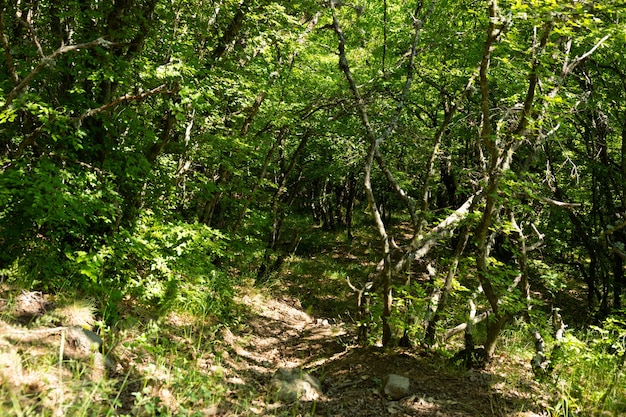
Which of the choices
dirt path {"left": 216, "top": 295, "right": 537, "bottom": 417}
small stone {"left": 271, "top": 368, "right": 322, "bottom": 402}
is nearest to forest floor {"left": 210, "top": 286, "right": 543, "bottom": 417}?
dirt path {"left": 216, "top": 295, "right": 537, "bottom": 417}

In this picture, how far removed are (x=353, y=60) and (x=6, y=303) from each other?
33.1 ft

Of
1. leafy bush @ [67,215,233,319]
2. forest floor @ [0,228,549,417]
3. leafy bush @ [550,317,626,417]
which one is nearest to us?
forest floor @ [0,228,549,417]

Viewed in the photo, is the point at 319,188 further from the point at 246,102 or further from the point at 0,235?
the point at 0,235

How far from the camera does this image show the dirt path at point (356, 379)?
449 cm

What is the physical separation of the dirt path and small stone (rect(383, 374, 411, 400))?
0.25ft

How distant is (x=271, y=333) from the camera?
7.93 m

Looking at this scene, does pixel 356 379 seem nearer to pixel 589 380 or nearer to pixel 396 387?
pixel 396 387

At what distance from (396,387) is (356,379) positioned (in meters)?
0.73

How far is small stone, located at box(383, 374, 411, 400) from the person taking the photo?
15.6 feet

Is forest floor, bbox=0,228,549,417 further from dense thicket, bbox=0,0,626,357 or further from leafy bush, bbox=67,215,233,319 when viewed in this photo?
dense thicket, bbox=0,0,626,357

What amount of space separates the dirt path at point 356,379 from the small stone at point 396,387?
76mm

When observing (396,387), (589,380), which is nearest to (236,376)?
(396,387)

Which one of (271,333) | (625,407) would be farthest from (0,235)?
(625,407)

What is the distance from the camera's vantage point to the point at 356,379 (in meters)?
5.39
